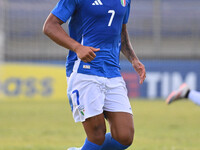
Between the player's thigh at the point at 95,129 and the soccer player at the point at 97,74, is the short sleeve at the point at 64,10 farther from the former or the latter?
the player's thigh at the point at 95,129

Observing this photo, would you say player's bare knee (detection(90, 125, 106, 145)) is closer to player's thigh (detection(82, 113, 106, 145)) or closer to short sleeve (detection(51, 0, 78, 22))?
player's thigh (detection(82, 113, 106, 145))

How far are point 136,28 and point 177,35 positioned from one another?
180 centimetres

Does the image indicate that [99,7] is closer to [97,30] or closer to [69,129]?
[97,30]

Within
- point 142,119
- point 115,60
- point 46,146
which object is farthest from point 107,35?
point 142,119

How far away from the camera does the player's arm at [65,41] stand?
388 centimetres

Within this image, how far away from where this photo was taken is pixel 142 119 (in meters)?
11.4

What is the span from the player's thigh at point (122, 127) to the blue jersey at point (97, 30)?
0.39m

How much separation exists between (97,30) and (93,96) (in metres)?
0.61

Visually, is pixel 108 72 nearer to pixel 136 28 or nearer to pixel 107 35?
pixel 107 35

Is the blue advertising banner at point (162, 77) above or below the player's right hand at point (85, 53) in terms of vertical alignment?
below

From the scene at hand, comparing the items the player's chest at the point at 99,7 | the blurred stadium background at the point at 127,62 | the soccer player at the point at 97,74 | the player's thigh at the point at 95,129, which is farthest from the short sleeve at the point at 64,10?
the blurred stadium background at the point at 127,62

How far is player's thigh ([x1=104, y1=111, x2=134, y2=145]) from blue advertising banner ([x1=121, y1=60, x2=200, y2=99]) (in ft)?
43.6

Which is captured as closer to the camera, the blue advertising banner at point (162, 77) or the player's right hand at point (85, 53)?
the player's right hand at point (85, 53)

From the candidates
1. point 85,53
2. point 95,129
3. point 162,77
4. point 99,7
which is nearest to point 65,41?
point 85,53
